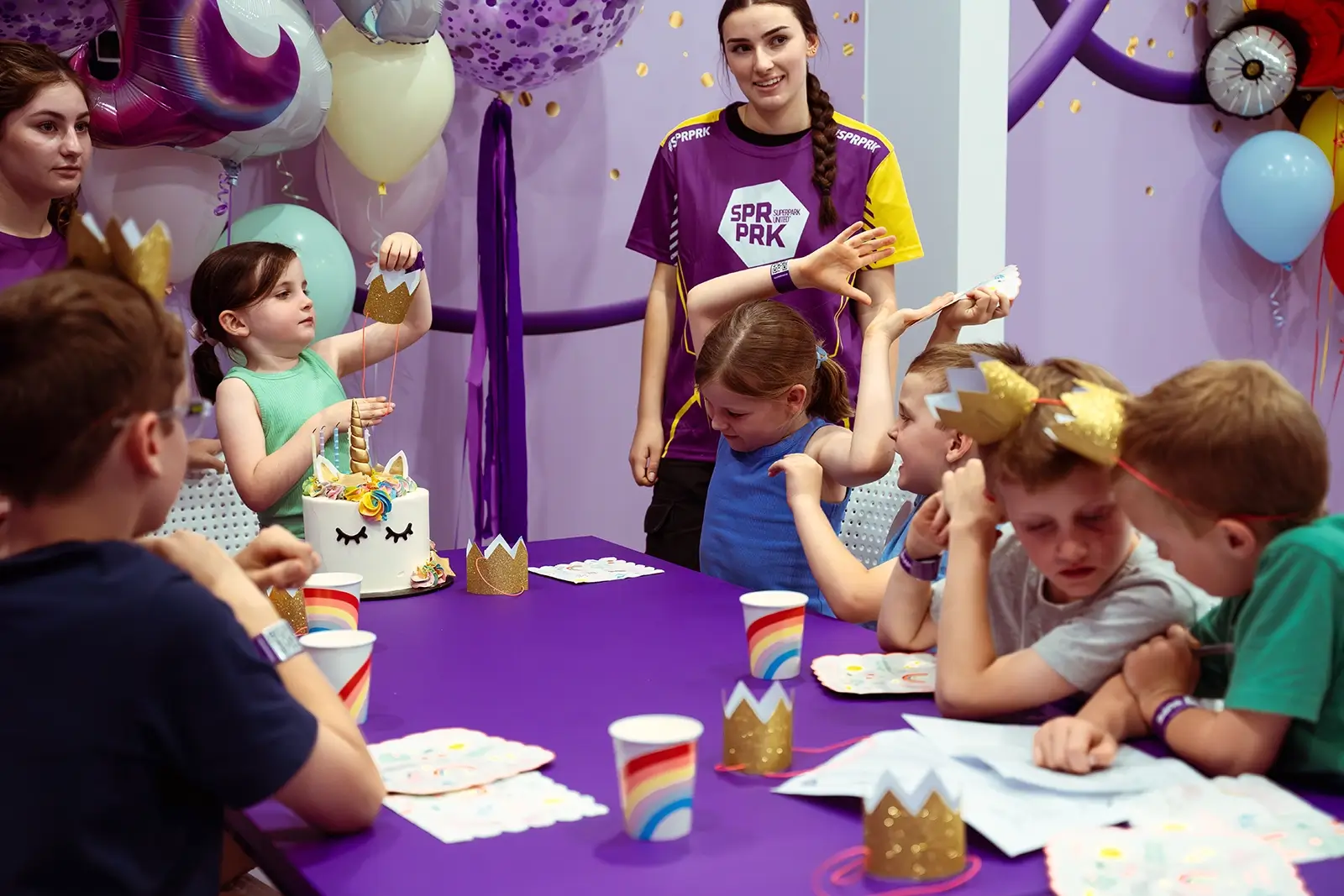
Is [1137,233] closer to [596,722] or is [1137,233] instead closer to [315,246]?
[315,246]

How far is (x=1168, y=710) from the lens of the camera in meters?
1.27

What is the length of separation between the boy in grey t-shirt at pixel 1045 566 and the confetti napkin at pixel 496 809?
43cm

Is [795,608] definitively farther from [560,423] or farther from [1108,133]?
[1108,133]

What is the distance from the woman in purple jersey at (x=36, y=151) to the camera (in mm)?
2371

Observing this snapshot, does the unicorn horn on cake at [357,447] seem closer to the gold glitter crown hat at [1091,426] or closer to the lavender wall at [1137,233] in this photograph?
the gold glitter crown hat at [1091,426]

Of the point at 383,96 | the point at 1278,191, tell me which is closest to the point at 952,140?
the point at 1278,191

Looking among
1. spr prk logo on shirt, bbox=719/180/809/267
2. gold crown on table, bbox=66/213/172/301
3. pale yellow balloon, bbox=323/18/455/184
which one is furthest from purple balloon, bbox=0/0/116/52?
gold crown on table, bbox=66/213/172/301

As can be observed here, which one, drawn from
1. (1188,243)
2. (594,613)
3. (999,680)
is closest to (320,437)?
(594,613)

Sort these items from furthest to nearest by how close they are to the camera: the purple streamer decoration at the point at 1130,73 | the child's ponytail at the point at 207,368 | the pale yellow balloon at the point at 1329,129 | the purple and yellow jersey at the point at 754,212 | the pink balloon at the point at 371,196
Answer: the pale yellow balloon at the point at 1329,129 < the purple streamer decoration at the point at 1130,73 < the pink balloon at the point at 371,196 < the purple and yellow jersey at the point at 754,212 < the child's ponytail at the point at 207,368

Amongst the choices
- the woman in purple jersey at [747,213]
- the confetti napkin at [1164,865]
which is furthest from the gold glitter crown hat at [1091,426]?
the woman in purple jersey at [747,213]

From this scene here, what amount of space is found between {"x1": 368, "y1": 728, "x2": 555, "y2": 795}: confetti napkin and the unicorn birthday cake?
0.71 meters

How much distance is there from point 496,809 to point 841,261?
1483 millimetres

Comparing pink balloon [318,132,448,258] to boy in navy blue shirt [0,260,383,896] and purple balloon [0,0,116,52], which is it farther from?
boy in navy blue shirt [0,260,383,896]

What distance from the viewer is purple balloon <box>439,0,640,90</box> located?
286 cm
